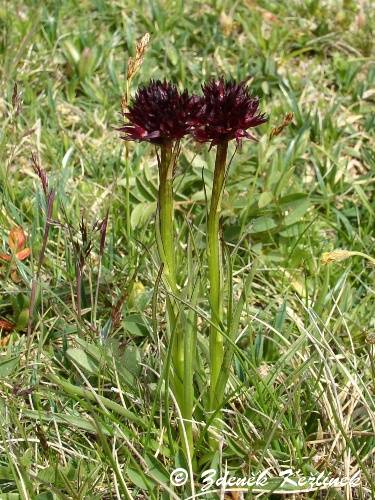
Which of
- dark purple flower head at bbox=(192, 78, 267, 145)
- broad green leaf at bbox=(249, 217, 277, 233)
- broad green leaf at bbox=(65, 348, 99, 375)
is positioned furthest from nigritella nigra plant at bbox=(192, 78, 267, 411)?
broad green leaf at bbox=(249, 217, 277, 233)

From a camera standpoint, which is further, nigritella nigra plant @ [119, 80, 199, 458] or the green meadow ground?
the green meadow ground

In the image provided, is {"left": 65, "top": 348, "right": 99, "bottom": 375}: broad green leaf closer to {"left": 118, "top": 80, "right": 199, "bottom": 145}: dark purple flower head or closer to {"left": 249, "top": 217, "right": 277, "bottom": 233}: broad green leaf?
{"left": 118, "top": 80, "right": 199, "bottom": 145}: dark purple flower head

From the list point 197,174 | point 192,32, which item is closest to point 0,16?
point 192,32

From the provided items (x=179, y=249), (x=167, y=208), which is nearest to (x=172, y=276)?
(x=167, y=208)

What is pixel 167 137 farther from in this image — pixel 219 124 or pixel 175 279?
pixel 175 279

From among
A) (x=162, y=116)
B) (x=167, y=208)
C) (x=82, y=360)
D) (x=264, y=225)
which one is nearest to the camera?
(x=162, y=116)

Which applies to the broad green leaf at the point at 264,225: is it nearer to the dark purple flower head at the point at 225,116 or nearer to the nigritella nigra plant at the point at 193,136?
the nigritella nigra plant at the point at 193,136
